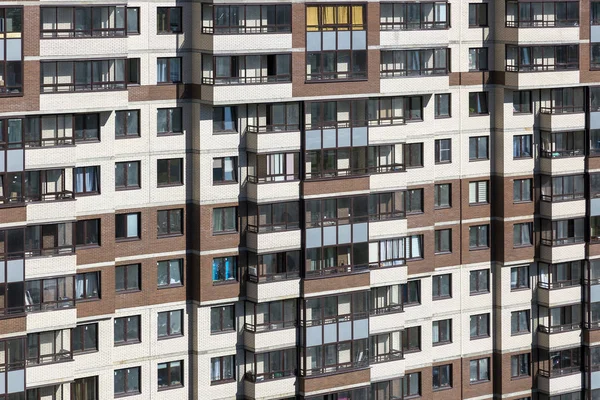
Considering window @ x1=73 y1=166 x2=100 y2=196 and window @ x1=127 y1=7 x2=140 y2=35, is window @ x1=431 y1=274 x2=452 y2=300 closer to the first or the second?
window @ x1=73 y1=166 x2=100 y2=196

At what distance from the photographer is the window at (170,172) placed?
267ft

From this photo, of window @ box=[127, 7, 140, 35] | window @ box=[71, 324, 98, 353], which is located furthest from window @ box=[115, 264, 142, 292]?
window @ box=[127, 7, 140, 35]

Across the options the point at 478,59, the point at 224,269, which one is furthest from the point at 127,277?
the point at 478,59

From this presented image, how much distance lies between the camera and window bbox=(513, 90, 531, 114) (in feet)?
299

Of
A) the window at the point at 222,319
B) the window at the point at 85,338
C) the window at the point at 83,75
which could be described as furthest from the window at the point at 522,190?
the window at the point at 85,338

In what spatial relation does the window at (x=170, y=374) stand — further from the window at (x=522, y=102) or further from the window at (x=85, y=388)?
the window at (x=522, y=102)

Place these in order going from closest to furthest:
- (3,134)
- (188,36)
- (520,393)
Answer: (3,134) < (188,36) < (520,393)

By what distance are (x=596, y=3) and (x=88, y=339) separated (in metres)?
32.4

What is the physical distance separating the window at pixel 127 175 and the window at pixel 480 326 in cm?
2095

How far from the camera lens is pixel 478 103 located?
298 feet

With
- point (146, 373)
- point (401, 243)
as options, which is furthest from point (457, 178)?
point (146, 373)

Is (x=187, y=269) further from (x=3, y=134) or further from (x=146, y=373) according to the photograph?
(x=3, y=134)

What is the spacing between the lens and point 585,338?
93.9 metres

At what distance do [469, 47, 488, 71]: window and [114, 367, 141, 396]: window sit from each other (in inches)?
925
